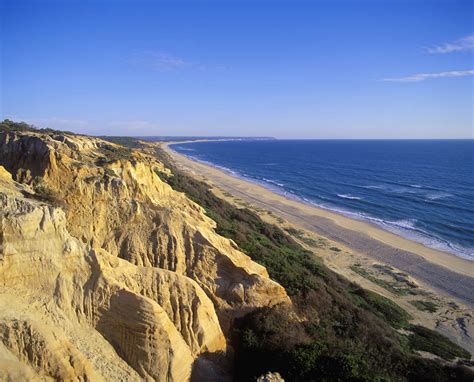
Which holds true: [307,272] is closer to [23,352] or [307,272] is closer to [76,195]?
[76,195]

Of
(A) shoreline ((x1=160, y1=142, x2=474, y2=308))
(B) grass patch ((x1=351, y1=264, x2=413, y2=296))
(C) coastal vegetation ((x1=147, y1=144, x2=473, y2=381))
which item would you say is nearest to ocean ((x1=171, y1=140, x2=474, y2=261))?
(A) shoreline ((x1=160, y1=142, x2=474, y2=308))

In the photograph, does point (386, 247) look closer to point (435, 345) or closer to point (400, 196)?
point (435, 345)

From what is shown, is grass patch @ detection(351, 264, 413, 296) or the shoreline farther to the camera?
the shoreline

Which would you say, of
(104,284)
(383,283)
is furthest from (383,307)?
(104,284)

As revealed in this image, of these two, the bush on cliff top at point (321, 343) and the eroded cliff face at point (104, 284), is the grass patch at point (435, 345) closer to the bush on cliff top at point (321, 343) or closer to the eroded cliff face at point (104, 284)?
the bush on cliff top at point (321, 343)

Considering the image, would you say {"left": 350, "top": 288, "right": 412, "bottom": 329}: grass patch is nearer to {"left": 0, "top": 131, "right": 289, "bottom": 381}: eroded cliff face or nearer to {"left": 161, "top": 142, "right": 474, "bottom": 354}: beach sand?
{"left": 161, "top": 142, "right": 474, "bottom": 354}: beach sand

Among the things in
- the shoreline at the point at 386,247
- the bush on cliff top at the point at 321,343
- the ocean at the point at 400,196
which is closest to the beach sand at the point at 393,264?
the shoreline at the point at 386,247

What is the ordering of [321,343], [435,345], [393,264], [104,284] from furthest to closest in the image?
1. [393,264]
2. [435,345]
3. [321,343]
4. [104,284]
